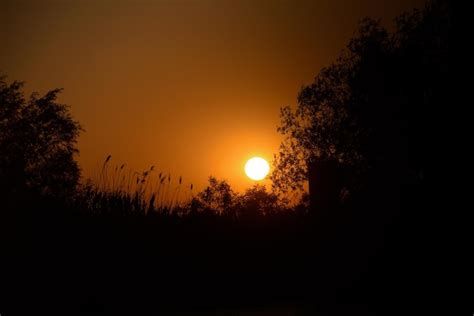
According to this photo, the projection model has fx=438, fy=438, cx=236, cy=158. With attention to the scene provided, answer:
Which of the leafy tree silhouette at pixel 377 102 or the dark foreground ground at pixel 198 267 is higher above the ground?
the leafy tree silhouette at pixel 377 102

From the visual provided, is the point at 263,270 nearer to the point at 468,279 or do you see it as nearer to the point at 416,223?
the point at 416,223

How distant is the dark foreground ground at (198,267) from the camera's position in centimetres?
561

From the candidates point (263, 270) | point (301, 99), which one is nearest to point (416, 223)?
point (263, 270)

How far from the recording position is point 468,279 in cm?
532

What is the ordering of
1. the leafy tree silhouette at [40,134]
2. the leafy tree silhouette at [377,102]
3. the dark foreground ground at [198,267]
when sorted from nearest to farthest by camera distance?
1. the dark foreground ground at [198,267]
2. the leafy tree silhouette at [377,102]
3. the leafy tree silhouette at [40,134]

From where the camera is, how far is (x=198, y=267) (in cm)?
750

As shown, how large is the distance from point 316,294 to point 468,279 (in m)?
1.84

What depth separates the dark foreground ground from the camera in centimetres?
561

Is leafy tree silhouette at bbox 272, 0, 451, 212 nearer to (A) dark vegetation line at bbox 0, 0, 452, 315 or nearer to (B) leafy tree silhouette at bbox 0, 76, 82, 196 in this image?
(A) dark vegetation line at bbox 0, 0, 452, 315

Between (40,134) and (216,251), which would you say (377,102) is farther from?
(40,134)

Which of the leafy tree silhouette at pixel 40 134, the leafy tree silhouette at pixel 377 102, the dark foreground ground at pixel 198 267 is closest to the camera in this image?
the dark foreground ground at pixel 198 267

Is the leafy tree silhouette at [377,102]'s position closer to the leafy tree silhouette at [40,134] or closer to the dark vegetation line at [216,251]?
the dark vegetation line at [216,251]

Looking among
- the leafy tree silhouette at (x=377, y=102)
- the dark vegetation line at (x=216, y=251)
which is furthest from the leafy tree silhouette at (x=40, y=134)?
the dark vegetation line at (x=216, y=251)

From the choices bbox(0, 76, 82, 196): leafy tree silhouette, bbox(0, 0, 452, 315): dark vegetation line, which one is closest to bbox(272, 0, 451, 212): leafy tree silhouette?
bbox(0, 0, 452, 315): dark vegetation line
